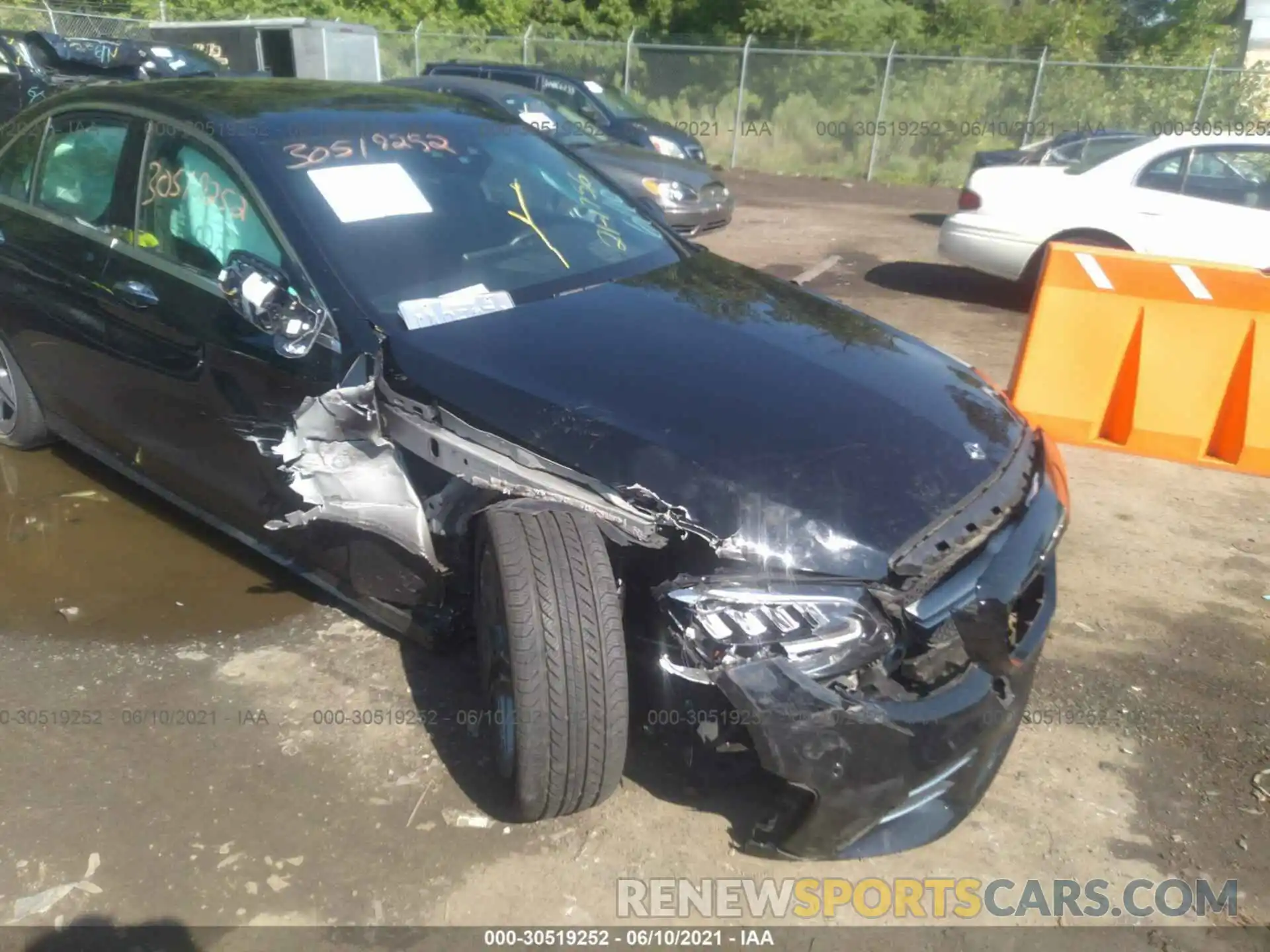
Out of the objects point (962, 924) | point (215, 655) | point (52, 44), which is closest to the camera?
point (962, 924)

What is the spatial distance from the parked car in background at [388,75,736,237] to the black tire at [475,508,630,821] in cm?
679

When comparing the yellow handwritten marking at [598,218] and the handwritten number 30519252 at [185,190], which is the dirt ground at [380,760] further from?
the yellow handwritten marking at [598,218]

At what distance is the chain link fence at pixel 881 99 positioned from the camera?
17094 mm

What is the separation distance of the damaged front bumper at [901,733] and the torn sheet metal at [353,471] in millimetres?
1135

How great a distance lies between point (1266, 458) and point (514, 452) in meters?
4.19

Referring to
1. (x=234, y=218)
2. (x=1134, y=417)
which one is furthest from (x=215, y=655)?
(x=1134, y=417)

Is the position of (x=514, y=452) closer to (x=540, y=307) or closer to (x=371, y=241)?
(x=540, y=307)

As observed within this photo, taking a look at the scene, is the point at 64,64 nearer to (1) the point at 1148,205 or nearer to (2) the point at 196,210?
(2) the point at 196,210

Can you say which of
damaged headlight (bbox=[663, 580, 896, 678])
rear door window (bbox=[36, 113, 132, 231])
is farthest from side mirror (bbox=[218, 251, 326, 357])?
damaged headlight (bbox=[663, 580, 896, 678])

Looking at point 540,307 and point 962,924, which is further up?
point 540,307

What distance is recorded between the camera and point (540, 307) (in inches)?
128

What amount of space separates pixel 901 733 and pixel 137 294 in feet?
9.57

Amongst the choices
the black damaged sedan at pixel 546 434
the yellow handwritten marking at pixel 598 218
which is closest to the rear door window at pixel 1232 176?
the black damaged sedan at pixel 546 434

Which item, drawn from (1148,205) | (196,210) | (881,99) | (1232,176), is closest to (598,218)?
(196,210)
